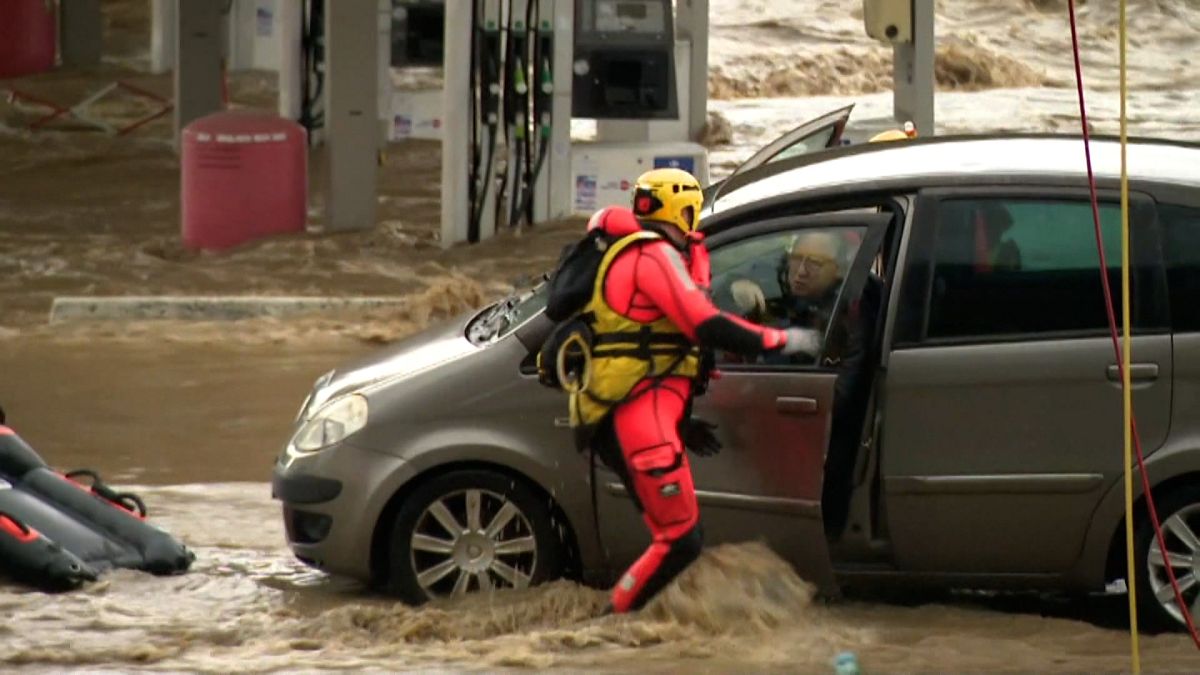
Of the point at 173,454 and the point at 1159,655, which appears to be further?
the point at 173,454

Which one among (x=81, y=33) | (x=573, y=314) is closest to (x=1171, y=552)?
(x=573, y=314)

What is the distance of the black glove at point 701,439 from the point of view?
748 centimetres

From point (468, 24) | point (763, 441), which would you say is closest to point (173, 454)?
point (763, 441)

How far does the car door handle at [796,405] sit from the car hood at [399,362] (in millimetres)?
1067

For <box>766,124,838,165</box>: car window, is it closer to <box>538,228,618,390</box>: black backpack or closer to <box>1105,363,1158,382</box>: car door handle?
<box>538,228,618,390</box>: black backpack

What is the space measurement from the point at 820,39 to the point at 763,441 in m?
31.2

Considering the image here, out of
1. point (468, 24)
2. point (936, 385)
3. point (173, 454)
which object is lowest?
point (173, 454)

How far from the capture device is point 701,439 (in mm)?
7484

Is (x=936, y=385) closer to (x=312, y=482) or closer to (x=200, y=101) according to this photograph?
(x=312, y=482)

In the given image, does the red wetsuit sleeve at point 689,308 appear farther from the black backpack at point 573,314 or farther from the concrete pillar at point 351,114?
the concrete pillar at point 351,114

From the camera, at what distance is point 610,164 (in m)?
18.7

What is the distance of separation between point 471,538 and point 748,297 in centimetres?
121

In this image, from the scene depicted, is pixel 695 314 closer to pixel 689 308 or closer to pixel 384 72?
pixel 689 308

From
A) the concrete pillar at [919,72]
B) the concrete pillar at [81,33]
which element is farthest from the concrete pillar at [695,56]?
the concrete pillar at [81,33]
